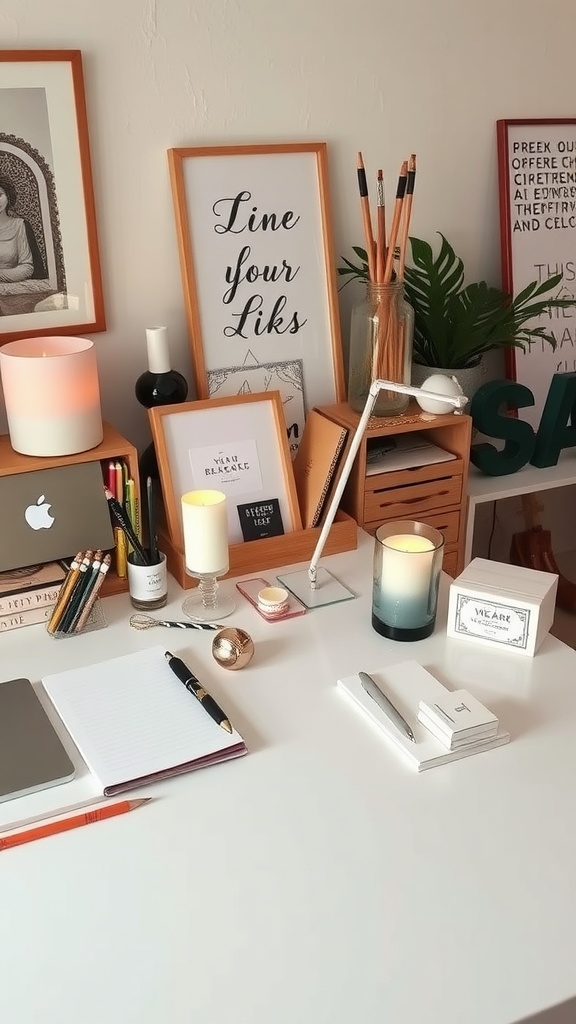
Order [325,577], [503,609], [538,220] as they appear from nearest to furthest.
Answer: [503,609]
[325,577]
[538,220]

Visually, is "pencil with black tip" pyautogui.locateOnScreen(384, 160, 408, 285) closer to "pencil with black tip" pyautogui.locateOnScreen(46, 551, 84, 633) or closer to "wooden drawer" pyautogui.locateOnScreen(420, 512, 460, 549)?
"wooden drawer" pyautogui.locateOnScreen(420, 512, 460, 549)

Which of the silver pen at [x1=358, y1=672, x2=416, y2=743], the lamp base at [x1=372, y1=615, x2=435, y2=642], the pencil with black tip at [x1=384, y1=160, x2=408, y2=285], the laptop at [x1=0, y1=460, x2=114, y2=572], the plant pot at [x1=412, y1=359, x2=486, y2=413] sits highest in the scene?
the pencil with black tip at [x1=384, y1=160, x2=408, y2=285]

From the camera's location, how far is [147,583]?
1.32 metres

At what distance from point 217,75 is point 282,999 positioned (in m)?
1.30

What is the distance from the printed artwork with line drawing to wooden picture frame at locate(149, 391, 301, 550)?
8 cm

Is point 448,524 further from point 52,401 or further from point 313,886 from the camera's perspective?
point 313,886

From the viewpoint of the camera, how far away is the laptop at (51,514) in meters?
1.30

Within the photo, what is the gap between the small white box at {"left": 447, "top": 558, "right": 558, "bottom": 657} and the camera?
120cm

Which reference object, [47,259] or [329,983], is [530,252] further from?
[329,983]

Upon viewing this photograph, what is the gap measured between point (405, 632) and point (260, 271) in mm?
683

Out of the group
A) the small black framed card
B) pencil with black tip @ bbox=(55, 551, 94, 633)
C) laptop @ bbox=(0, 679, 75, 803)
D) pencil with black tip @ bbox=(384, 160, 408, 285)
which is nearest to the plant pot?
pencil with black tip @ bbox=(384, 160, 408, 285)

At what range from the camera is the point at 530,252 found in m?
1.84

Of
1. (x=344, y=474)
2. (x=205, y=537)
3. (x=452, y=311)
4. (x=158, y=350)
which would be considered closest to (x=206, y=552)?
(x=205, y=537)

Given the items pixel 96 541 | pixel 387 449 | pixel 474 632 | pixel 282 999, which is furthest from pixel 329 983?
pixel 387 449
